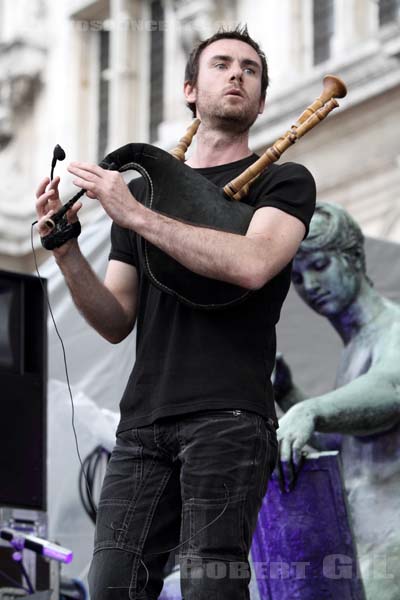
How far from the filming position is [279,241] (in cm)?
287

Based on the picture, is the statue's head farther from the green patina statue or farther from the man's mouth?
the man's mouth

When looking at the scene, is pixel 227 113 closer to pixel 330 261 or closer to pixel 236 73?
pixel 236 73

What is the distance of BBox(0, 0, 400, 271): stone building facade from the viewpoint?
14.4 metres

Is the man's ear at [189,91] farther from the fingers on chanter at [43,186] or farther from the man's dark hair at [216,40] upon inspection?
the fingers on chanter at [43,186]

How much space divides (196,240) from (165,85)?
16958mm

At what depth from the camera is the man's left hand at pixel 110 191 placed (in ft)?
9.25

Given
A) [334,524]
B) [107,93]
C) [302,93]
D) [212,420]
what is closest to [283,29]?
[302,93]

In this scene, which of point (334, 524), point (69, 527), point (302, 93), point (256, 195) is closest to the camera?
point (256, 195)

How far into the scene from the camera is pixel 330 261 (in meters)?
4.54

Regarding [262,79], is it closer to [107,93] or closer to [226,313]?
[226,313]

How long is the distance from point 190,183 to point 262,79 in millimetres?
377

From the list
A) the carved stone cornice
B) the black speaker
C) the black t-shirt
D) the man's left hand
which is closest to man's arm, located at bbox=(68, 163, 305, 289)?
the man's left hand

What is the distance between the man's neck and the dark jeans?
626 mm

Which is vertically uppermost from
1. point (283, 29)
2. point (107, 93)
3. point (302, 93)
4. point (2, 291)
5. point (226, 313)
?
point (107, 93)
